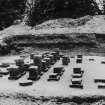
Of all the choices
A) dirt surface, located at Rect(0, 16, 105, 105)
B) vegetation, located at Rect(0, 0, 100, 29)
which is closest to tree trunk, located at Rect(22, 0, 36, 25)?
vegetation, located at Rect(0, 0, 100, 29)

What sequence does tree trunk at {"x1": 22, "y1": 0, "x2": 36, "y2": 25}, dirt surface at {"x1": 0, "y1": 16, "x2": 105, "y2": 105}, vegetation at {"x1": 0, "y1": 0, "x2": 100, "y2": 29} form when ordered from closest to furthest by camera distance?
1. dirt surface at {"x1": 0, "y1": 16, "x2": 105, "y2": 105}
2. vegetation at {"x1": 0, "y1": 0, "x2": 100, "y2": 29}
3. tree trunk at {"x1": 22, "y1": 0, "x2": 36, "y2": 25}

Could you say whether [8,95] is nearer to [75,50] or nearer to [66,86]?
[66,86]

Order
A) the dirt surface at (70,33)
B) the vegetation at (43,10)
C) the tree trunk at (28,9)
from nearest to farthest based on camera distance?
the dirt surface at (70,33)
the vegetation at (43,10)
the tree trunk at (28,9)

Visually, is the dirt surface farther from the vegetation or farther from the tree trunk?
the vegetation

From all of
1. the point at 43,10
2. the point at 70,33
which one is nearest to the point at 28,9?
the point at 43,10

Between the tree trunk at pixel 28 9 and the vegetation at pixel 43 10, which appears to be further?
the tree trunk at pixel 28 9

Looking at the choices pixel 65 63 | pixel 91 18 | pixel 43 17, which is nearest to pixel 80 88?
pixel 65 63

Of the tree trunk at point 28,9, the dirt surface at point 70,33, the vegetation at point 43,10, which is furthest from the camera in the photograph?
the tree trunk at point 28,9

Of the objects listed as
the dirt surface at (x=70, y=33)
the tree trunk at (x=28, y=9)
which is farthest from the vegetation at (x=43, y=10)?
the dirt surface at (x=70, y=33)

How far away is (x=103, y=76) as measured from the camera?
14.2 m

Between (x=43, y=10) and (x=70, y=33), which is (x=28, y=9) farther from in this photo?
(x=70, y=33)

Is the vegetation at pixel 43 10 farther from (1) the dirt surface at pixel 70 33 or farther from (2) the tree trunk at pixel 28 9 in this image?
(1) the dirt surface at pixel 70 33

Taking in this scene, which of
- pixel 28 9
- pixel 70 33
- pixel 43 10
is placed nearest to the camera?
pixel 70 33

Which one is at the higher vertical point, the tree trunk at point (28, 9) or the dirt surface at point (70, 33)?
the tree trunk at point (28, 9)
